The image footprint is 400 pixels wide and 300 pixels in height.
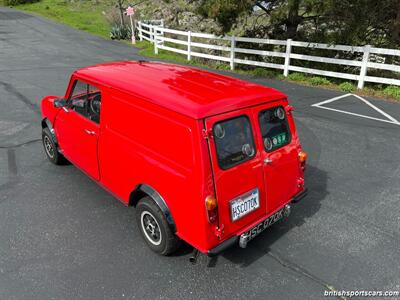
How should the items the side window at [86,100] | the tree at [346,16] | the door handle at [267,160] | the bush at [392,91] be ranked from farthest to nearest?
the tree at [346,16] < the bush at [392,91] < the side window at [86,100] < the door handle at [267,160]

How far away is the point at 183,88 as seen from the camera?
3.65 meters

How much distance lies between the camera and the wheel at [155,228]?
11.5ft

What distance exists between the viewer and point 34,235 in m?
4.10

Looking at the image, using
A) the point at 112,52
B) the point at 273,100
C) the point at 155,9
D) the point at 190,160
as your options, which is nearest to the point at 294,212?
the point at 273,100

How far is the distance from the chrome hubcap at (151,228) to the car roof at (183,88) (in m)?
1.30

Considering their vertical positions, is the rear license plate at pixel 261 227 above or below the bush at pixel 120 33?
below

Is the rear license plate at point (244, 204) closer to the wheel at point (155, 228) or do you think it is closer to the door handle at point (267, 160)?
the door handle at point (267, 160)

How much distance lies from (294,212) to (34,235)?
11.1 ft

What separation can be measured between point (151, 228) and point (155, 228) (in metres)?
0.07

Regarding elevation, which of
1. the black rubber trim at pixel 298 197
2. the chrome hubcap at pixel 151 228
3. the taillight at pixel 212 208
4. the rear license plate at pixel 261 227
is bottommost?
the chrome hubcap at pixel 151 228

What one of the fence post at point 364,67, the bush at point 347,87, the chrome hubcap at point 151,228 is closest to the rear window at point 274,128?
the chrome hubcap at point 151,228

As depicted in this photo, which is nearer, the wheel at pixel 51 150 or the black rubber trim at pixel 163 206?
the black rubber trim at pixel 163 206

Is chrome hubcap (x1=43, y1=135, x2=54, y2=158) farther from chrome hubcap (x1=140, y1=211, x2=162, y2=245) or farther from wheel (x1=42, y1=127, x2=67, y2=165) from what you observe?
chrome hubcap (x1=140, y1=211, x2=162, y2=245)

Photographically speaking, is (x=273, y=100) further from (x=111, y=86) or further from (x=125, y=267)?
(x=125, y=267)
